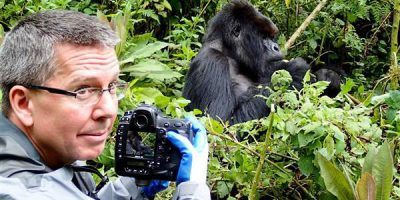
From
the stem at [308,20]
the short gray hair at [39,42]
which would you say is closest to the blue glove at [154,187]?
the short gray hair at [39,42]

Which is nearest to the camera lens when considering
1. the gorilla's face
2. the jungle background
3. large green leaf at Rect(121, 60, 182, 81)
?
the jungle background

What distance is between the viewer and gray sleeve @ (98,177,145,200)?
7.16 feet

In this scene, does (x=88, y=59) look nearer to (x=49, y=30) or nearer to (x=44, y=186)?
(x=49, y=30)

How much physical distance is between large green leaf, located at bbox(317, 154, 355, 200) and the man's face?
904 millimetres

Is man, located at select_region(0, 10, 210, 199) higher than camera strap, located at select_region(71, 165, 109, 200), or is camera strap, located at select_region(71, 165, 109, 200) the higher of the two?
man, located at select_region(0, 10, 210, 199)

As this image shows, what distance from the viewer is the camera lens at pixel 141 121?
2.06 metres

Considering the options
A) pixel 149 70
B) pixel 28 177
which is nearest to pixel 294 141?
pixel 28 177

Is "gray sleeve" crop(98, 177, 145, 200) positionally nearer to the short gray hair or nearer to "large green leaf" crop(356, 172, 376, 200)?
the short gray hair

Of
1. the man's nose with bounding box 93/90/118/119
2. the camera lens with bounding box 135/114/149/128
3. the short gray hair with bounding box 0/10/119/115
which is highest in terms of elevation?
the short gray hair with bounding box 0/10/119/115

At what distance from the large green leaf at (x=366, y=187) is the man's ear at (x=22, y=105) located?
44.1 inches

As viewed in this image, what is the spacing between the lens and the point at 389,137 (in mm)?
2818

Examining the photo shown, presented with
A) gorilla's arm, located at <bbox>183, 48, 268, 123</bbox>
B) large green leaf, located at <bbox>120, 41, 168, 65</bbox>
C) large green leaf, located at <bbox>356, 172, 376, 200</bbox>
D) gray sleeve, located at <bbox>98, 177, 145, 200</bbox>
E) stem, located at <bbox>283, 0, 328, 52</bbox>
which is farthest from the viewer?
stem, located at <bbox>283, 0, 328, 52</bbox>

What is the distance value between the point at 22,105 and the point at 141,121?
0.41 meters

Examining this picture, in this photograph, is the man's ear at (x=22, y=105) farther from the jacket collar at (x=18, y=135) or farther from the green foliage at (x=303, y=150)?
the green foliage at (x=303, y=150)
